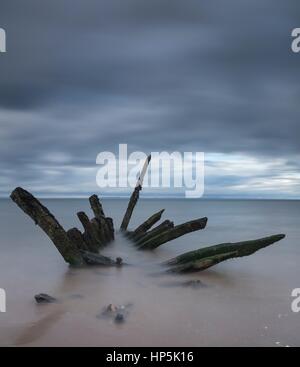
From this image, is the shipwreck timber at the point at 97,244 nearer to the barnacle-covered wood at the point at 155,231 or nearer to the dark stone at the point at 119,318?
the barnacle-covered wood at the point at 155,231

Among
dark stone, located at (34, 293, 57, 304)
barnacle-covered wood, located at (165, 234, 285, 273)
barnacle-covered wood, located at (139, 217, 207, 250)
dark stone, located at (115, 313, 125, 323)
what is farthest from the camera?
barnacle-covered wood, located at (139, 217, 207, 250)

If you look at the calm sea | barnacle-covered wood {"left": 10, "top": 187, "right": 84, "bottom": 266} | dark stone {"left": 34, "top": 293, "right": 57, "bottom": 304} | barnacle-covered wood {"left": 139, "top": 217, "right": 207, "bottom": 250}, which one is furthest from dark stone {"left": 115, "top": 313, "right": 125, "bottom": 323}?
barnacle-covered wood {"left": 139, "top": 217, "right": 207, "bottom": 250}

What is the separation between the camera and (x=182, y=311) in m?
7.39

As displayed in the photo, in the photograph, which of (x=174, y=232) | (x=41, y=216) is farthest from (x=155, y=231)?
(x=41, y=216)

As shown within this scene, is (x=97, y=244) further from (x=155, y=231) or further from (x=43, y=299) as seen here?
(x=43, y=299)

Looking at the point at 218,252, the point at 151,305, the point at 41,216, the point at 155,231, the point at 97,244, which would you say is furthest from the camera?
the point at 155,231

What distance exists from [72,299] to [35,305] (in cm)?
77

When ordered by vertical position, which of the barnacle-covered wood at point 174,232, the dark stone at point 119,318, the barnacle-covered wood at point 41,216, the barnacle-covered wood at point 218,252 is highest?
the barnacle-covered wood at point 174,232

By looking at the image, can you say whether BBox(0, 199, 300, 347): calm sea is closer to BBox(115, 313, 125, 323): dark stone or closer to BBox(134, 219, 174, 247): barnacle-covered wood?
BBox(115, 313, 125, 323): dark stone

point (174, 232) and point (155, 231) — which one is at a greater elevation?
point (155, 231)

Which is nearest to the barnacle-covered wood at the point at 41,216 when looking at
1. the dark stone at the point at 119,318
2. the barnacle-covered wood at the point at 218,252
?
the barnacle-covered wood at the point at 218,252

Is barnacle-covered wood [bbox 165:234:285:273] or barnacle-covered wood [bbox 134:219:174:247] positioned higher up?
barnacle-covered wood [bbox 134:219:174:247]

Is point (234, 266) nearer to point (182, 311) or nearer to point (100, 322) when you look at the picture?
point (182, 311)
